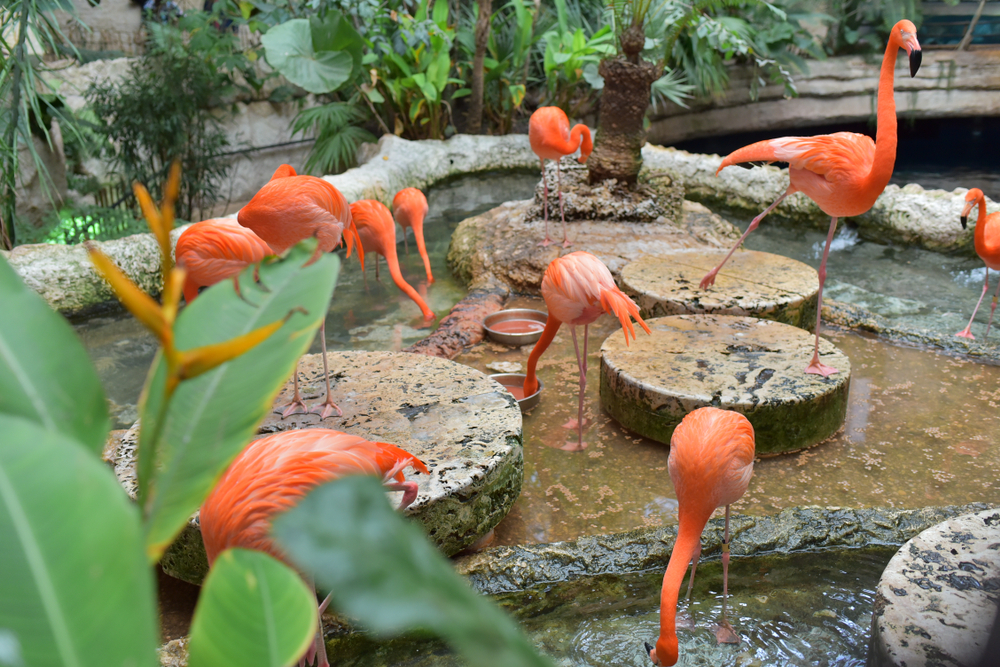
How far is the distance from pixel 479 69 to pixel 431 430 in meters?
5.64

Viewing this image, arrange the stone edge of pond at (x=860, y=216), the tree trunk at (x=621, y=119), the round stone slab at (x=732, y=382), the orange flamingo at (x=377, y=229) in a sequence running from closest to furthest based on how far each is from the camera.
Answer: the round stone slab at (x=732, y=382) → the orange flamingo at (x=377, y=229) → the tree trunk at (x=621, y=119) → the stone edge of pond at (x=860, y=216)

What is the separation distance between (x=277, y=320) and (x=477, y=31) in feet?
21.8

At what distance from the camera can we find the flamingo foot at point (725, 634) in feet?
5.70

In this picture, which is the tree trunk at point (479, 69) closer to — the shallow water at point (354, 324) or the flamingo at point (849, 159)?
the shallow water at point (354, 324)

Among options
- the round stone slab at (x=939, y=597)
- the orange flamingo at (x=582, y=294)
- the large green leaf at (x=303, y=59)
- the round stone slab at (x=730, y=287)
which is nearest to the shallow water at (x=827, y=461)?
the orange flamingo at (x=582, y=294)

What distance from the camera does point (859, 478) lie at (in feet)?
8.13

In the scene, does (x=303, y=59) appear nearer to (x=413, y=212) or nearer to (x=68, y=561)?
(x=413, y=212)

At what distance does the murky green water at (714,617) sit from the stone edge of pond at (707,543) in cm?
3

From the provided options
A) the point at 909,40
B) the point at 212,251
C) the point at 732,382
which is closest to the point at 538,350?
the point at 732,382

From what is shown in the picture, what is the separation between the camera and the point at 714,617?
6.02 feet

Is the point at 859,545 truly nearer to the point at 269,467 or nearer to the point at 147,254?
the point at 269,467

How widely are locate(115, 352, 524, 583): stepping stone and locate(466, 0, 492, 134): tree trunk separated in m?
4.72

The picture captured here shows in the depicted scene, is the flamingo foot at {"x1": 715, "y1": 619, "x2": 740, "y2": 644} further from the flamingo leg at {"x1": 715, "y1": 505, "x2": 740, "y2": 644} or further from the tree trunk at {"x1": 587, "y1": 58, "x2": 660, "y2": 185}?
the tree trunk at {"x1": 587, "y1": 58, "x2": 660, "y2": 185}

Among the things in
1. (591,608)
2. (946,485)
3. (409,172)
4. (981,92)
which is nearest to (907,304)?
(946,485)
